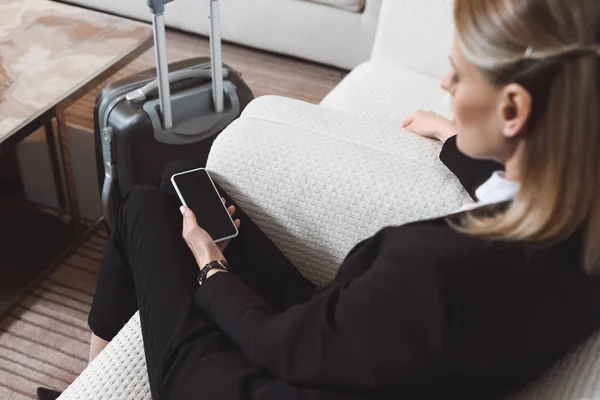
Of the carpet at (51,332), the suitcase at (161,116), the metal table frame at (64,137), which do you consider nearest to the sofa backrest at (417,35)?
the suitcase at (161,116)

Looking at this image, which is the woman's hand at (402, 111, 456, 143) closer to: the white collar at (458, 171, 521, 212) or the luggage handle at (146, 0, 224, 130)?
the white collar at (458, 171, 521, 212)

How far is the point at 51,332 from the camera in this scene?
1516mm

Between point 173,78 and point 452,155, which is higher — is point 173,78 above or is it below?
below

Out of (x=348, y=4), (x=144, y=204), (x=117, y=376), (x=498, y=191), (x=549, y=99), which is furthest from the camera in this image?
(x=348, y=4)

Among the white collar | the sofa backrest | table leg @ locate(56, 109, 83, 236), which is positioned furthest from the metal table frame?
the white collar

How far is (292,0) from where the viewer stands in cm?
244

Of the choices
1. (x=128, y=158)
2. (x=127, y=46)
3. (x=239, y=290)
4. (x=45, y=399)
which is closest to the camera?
(x=239, y=290)

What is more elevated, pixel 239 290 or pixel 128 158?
pixel 239 290

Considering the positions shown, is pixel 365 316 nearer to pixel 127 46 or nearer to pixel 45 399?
pixel 45 399

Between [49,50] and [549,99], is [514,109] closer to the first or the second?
[549,99]

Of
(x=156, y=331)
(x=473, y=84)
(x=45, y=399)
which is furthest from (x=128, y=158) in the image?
(x=473, y=84)

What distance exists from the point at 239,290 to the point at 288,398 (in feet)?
0.58

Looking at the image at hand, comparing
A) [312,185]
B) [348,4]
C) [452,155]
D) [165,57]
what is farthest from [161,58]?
[348,4]

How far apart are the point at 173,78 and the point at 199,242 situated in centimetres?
63
